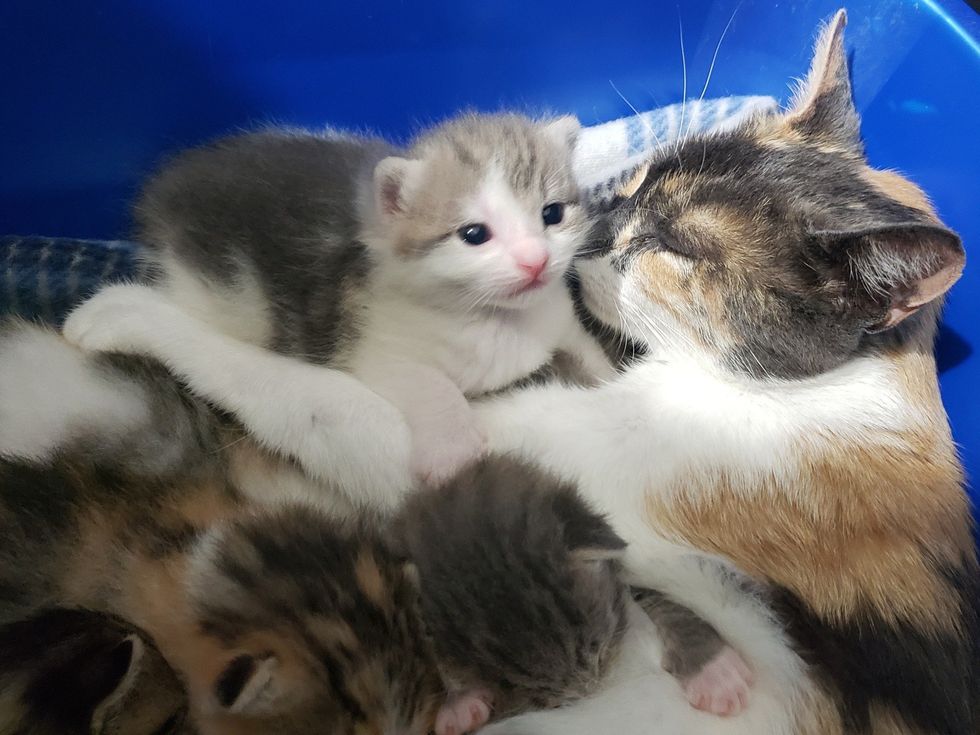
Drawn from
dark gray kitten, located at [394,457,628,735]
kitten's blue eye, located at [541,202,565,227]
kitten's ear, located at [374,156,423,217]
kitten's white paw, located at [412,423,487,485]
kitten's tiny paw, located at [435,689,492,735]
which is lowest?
kitten's tiny paw, located at [435,689,492,735]

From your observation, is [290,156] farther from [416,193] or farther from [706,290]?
[706,290]

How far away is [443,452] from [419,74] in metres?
1.15

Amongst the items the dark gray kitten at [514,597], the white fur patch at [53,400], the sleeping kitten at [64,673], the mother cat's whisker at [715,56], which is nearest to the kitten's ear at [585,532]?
the dark gray kitten at [514,597]

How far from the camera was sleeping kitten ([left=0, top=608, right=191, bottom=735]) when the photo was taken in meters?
0.85

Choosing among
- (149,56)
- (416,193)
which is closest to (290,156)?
(416,193)

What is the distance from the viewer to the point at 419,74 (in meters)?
1.95

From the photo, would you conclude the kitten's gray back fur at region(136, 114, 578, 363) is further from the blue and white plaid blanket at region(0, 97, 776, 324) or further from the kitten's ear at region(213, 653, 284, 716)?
the kitten's ear at region(213, 653, 284, 716)

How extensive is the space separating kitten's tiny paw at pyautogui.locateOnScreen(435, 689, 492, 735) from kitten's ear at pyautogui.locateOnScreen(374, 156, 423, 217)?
78 centimetres

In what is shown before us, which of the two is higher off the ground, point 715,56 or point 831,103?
point 715,56

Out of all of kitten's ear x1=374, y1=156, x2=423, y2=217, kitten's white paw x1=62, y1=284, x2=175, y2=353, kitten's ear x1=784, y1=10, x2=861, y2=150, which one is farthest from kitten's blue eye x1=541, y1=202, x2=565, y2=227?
kitten's white paw x1=62, y1=284, x2=175, y2=353

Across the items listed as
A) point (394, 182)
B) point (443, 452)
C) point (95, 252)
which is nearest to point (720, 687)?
point (443, 452)

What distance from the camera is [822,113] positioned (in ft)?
4.94

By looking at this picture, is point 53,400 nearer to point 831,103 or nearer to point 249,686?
point 249,686

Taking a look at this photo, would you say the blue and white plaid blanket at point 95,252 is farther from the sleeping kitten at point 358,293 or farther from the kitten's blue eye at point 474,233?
the kitten's blue eye at point 474,233
